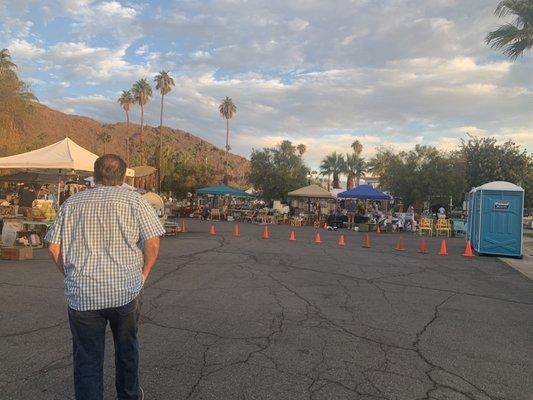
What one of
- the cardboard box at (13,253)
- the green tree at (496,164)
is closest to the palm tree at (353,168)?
the green tree at (496,164)

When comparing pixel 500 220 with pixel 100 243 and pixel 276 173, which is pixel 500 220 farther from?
pixel 276 173

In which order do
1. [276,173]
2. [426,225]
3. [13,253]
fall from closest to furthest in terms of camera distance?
1. [13,253]
2. [426,225]
3. [276,173]

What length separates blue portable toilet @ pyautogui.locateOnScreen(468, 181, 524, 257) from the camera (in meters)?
15.9

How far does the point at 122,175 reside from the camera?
132 inches

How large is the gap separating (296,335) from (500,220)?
12.8 m

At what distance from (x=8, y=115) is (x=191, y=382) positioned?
33525 mm

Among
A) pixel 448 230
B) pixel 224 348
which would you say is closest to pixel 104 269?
pixel 224 348

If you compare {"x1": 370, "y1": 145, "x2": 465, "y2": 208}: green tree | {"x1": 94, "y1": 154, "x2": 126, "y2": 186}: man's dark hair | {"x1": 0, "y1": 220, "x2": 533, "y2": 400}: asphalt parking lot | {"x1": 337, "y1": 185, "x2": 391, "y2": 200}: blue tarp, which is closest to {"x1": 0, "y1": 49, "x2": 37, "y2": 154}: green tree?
{"x1": 337, "y1": 185, "x2": 391, "y2": 200}: blue tarp

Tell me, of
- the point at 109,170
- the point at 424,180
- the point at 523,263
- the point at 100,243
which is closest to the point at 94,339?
the point at 100,243

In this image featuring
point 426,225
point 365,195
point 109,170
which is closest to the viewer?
point 109,170

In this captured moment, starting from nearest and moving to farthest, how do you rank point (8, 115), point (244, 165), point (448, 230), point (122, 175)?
point (122, 175) → point (448, 230) → point (8, 115) → point (244, 165)

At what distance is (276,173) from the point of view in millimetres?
45125

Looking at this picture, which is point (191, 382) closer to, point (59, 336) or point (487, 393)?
point (59, 336)

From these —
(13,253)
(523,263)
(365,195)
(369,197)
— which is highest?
(365,195)
